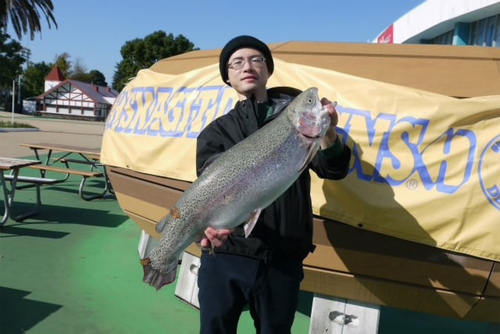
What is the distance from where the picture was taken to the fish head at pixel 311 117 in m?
1.80

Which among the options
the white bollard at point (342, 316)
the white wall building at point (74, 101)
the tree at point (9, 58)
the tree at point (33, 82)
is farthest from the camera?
→ the tree at point (33, 82)

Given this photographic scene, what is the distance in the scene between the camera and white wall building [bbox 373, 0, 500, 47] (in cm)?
1462

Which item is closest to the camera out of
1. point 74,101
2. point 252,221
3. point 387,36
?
point 252,221

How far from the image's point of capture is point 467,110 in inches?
106

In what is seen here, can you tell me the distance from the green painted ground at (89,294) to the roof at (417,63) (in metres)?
2.17

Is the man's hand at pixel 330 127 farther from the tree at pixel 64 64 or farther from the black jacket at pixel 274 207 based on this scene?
the tree at pixel 64 64

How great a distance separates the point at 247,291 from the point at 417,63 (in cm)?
190

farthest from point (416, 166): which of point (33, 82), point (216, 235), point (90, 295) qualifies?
point (33, 82)

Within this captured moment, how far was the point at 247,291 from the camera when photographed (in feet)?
7.02

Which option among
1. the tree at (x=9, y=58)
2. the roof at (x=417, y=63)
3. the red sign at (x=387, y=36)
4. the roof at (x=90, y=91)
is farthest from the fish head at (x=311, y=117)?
the roof at (x=90, y=91)

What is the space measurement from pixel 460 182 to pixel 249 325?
2117mm

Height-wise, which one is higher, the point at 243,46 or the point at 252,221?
the point at 243,46

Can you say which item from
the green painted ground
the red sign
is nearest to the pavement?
the green painted ground

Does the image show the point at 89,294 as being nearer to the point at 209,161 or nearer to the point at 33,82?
the point at 209,161
